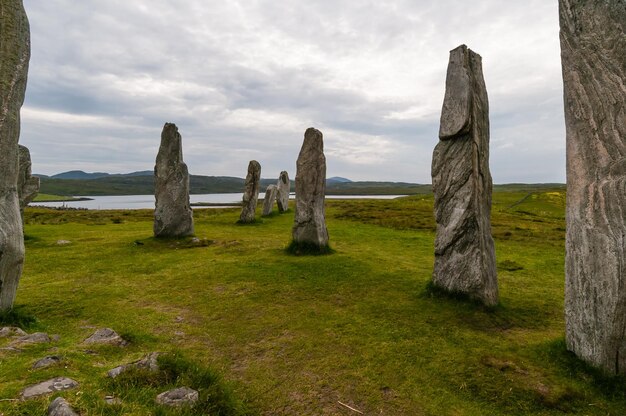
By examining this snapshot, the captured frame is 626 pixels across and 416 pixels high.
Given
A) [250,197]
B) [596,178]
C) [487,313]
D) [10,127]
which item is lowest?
[487,313]

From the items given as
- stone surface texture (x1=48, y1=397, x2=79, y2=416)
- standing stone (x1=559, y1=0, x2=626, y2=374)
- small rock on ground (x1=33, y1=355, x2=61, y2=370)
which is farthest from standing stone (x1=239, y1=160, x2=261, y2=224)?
stone surface texture (x1=48, y1=397, x2=79, y2=416)

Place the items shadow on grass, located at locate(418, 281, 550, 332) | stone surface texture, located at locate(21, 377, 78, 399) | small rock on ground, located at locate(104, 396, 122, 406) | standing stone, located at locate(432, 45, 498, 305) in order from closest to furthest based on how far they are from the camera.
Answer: small rock on ground, located at locate(104, 396, 122, 406) → stone surface texture, located at locate(21, 377, 78, 399) → shadow on grass, located at locate(418, 281, 550, 332) → standing stone, located at locate(432, 45, 498, 305)

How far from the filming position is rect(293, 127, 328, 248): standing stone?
14367 millimetres

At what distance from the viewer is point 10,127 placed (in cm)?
684

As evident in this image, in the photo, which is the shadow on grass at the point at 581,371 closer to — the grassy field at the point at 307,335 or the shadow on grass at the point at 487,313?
the grassy field at the point at 307,335

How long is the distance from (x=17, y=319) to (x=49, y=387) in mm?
3802

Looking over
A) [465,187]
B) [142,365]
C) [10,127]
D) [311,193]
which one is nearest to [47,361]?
[142,365]

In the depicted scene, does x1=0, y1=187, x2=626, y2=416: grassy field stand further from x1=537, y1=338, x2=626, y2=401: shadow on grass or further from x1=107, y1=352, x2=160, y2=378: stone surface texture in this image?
x1=107, y1=352, x2=160, y2=378: stone surface texture

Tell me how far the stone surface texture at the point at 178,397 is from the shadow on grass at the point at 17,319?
426 cm

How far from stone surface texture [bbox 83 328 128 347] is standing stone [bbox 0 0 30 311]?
6.72ft

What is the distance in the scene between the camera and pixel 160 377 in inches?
190

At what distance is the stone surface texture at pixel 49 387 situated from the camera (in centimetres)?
398

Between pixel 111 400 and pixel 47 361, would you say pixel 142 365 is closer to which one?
pixel 111 400

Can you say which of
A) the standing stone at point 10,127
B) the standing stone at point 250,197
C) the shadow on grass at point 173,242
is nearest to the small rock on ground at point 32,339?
the standing stone at point 10,127
